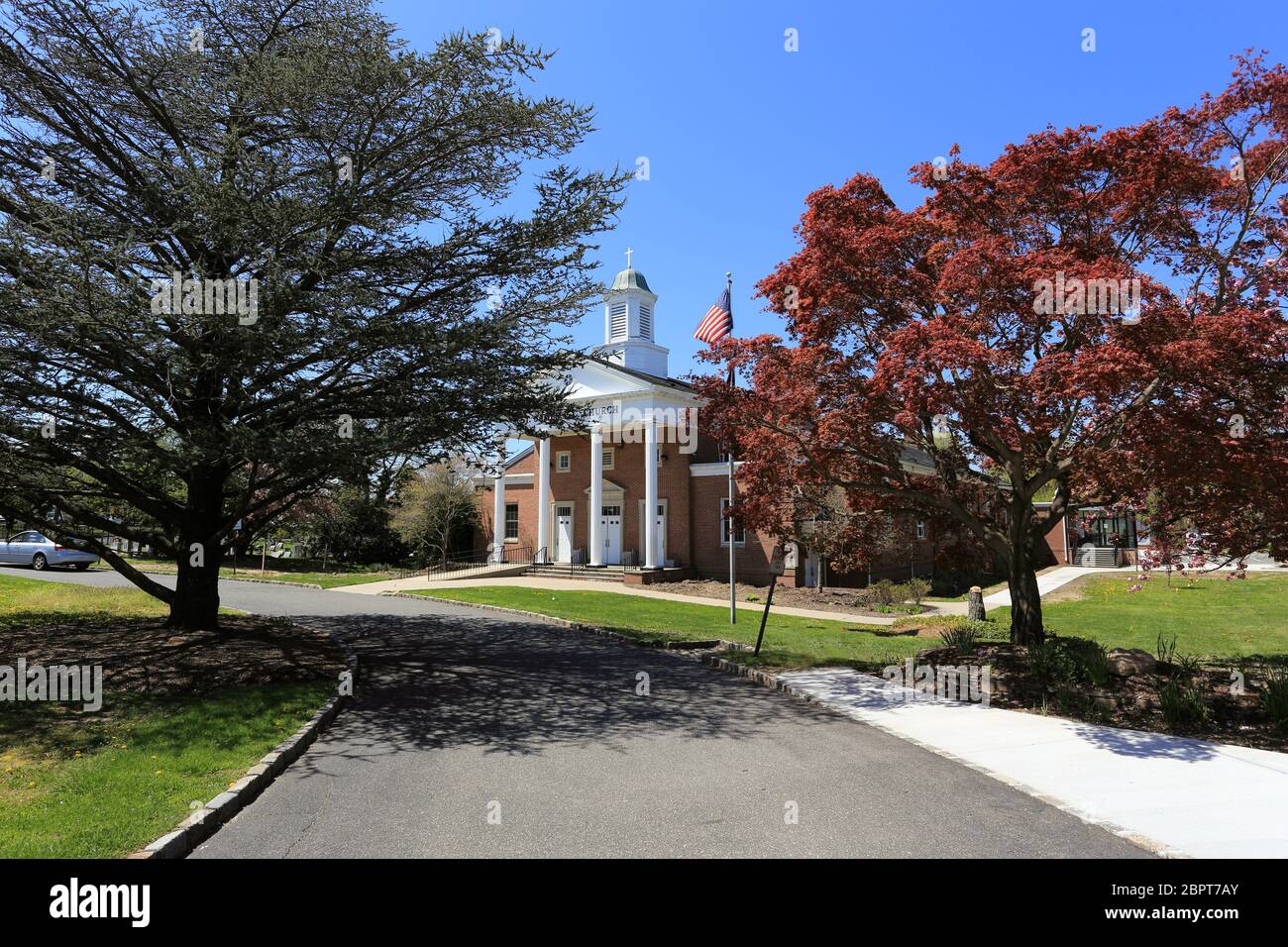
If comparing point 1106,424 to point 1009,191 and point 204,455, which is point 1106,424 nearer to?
point 1009,191

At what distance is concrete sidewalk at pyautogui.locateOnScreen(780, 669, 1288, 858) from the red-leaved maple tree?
2772 millimetres

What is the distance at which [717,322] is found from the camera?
62.0ft

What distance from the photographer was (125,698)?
8.40m

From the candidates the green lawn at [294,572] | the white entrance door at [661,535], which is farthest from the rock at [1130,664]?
the green lawn at [294,572]

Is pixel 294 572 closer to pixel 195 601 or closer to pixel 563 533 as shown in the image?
pixel 563 533

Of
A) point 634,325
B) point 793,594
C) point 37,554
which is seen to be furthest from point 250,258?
point 37,554

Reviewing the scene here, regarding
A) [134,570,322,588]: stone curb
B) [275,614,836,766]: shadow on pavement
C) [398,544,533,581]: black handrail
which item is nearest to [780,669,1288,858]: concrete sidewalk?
[275,614,836,766]: shadow on pavement

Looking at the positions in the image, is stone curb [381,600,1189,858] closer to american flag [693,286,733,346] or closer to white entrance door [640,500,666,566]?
american flag [693,286,733,346]

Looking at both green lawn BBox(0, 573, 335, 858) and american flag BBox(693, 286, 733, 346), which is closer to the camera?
green lawn BBox(0, 573, 335, 858)

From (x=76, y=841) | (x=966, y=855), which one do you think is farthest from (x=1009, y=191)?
A: (x=76, y=841)

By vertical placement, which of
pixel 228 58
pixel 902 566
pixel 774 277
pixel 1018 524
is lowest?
pixel 902 566

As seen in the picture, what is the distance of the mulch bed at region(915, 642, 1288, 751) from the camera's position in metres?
8.02

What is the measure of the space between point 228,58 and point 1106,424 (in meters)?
13.0

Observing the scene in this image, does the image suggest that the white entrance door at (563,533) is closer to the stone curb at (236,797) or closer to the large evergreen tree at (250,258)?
the large evergreen tree at (250,258)
